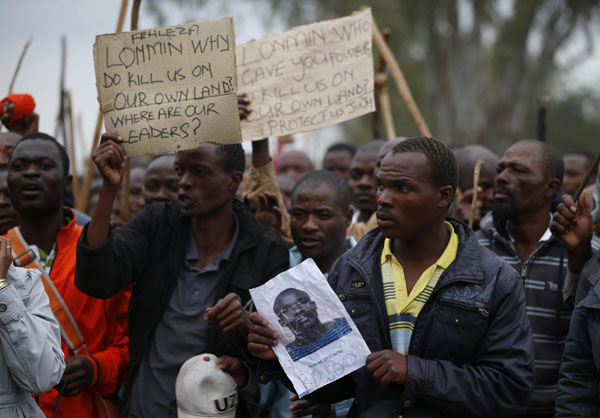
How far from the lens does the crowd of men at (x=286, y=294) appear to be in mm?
2697

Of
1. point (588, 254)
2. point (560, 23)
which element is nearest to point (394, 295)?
point (588, 254)

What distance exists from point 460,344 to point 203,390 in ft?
4.00

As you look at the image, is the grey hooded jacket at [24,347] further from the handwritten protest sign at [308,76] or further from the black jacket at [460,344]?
the handwritten protest sign at [308,76]

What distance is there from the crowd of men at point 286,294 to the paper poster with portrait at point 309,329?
0.07 ft

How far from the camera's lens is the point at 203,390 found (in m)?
3.23

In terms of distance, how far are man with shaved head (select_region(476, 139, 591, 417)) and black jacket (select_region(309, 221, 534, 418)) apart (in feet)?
2.78

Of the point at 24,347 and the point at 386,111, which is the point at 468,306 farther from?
the point at 386,111

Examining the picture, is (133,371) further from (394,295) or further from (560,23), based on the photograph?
(560,23)

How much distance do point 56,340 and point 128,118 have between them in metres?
1.16

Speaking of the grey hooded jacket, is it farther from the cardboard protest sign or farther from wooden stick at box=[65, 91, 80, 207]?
wooden stick at box=[65, 91, 80, 207]

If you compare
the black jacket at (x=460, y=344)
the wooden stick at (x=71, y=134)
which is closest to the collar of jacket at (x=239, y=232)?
the black jacket at (x=460, y=344)

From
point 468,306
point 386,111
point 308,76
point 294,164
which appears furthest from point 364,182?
point 468,306

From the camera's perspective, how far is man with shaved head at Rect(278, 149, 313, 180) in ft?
22.6

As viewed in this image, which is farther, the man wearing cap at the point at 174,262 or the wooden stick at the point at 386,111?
the wooden stick at the point at 386,111
